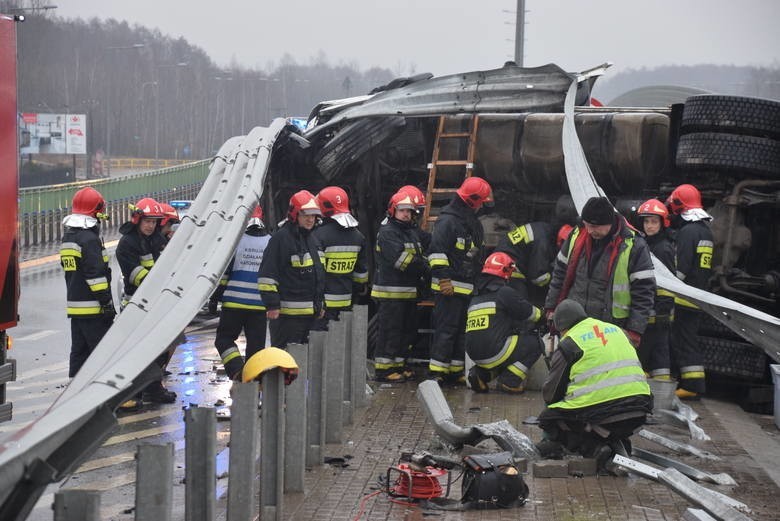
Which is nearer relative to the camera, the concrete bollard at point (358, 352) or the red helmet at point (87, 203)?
the concrete bollard at point (358, 352)

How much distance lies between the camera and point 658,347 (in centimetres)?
1070

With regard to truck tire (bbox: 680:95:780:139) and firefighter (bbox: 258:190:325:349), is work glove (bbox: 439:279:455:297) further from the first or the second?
truck tire (bbox: 680:95:780:139)

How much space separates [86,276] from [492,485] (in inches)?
188

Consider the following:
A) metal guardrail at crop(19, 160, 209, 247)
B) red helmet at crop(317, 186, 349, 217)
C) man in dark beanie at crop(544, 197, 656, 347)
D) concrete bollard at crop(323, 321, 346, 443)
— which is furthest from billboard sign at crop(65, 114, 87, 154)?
concrete bollard at crop(323, 321, 346, 443)

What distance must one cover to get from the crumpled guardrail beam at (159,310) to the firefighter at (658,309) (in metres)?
3.80

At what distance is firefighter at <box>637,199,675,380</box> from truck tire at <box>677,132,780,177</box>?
917 millimetres

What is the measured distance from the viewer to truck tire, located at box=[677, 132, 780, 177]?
11.4 metres

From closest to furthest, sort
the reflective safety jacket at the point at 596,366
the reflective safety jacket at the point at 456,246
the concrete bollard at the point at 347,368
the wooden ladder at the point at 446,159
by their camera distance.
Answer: the reflective safety jacket at the point at 596,366 < the concrete bollard at the point at 347,368 < the reflective safety jacket at the point at 456,246 < the wooden ladder at the point at 446,159

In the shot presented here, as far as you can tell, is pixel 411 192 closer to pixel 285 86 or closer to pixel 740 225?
pixel 740 225

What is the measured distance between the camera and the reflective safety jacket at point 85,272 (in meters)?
10.2

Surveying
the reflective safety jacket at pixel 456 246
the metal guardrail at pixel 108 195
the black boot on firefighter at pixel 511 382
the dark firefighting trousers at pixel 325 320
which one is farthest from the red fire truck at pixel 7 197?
the metal guardrail at pixel 108 195

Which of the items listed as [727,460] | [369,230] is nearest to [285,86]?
[369,230]

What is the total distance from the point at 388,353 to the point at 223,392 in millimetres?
1703

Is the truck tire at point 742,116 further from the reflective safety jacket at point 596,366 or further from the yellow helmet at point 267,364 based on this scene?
the yellow helmet at point 267,364
